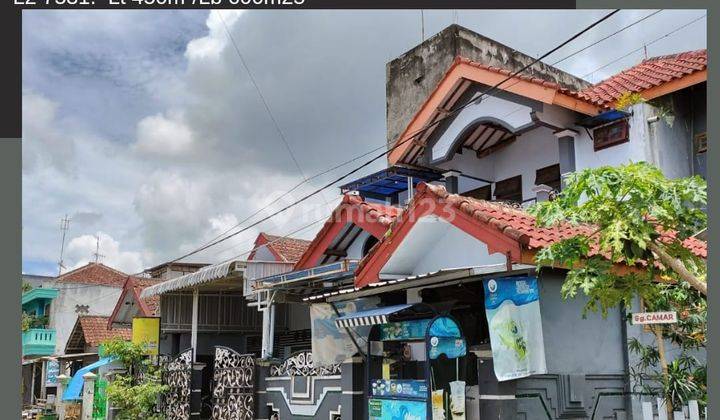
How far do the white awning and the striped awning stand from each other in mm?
5352

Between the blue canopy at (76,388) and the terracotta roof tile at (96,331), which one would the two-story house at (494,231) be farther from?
the terracotta roof tile at (96,331)

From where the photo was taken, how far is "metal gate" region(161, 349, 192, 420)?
16.0m

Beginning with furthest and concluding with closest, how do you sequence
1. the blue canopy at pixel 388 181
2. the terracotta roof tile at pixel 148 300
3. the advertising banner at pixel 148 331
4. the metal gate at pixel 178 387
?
the terracotta roof tile at pixel 148 300 < the advertising banner at pixel 148 331 < the metal gate at pixel 178 387 < the blue canopy at pixel 388 181

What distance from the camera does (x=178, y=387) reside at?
1647 centimetres

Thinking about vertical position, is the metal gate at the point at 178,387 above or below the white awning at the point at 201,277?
below

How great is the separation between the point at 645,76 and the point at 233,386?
10.1 m

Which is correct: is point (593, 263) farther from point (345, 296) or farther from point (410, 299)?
point (345, 296)

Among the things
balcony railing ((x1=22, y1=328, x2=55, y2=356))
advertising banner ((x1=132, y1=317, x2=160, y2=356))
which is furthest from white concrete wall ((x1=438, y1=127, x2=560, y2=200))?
balcony railing ((x1=22, y1=328, x2=55, y2=356))

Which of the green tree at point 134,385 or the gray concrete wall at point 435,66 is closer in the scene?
the green tree at point 134,385

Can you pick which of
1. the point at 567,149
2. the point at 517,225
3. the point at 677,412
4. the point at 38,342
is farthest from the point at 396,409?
the point at 38,342

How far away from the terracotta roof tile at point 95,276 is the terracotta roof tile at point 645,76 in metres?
29.9

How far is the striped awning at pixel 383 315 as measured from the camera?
9.78m

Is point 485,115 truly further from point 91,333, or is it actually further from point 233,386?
point 91,333

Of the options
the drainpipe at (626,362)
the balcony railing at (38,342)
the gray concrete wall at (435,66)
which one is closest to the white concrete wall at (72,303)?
the balcony railing at (38,342)
